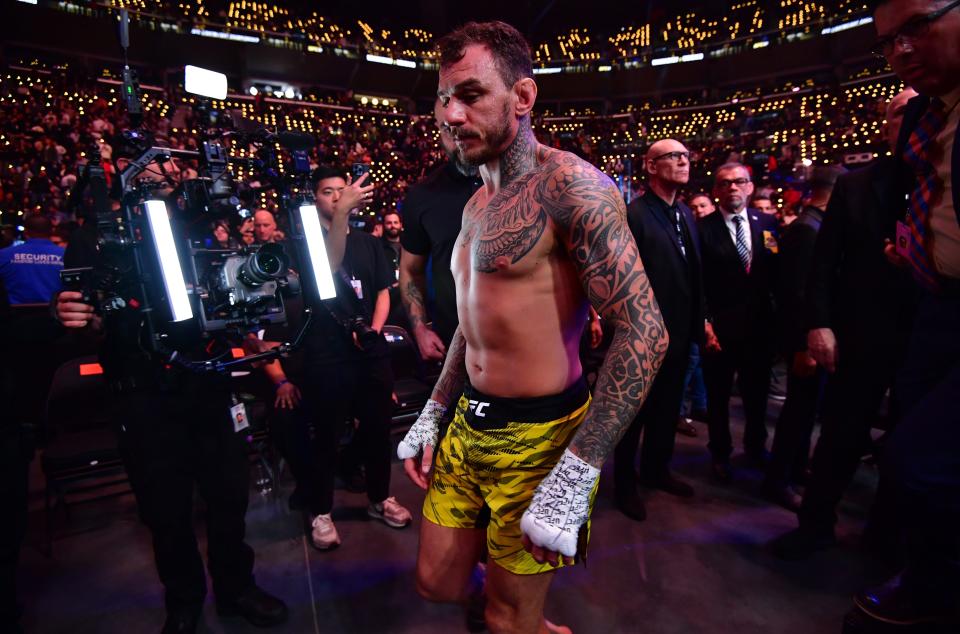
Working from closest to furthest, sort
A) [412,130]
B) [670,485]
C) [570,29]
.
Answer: [670,485], [412,130], [570,29]

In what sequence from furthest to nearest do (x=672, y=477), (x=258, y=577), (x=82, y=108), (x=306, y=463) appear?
(x=82, y=108) → (x=672, y=477) → (x=306, y=463) → (x=258, y=577)

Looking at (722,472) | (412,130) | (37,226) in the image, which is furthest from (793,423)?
(412,130)

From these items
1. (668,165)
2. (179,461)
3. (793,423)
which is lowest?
(793,423)

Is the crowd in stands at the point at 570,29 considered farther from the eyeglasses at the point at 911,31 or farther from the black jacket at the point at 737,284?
the eyeglasses at the point at 911,31

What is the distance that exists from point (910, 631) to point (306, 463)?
2.93 metres

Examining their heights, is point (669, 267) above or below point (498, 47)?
below

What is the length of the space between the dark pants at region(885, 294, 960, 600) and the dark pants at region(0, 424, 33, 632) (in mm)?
3148

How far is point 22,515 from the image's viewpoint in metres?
2.02

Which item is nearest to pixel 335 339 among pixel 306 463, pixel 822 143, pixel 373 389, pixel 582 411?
→ pixel 373 389

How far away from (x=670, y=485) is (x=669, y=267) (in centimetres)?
153

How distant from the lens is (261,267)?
1878mm

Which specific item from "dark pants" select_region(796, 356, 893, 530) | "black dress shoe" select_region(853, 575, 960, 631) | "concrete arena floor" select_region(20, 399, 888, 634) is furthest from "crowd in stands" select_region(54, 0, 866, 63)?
"black dress shoe" select_region(853, 575, 960, 631)

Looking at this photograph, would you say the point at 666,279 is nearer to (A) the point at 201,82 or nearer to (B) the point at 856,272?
(B) the point at 856,272

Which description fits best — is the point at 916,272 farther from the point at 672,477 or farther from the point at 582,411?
the point at 672,477
